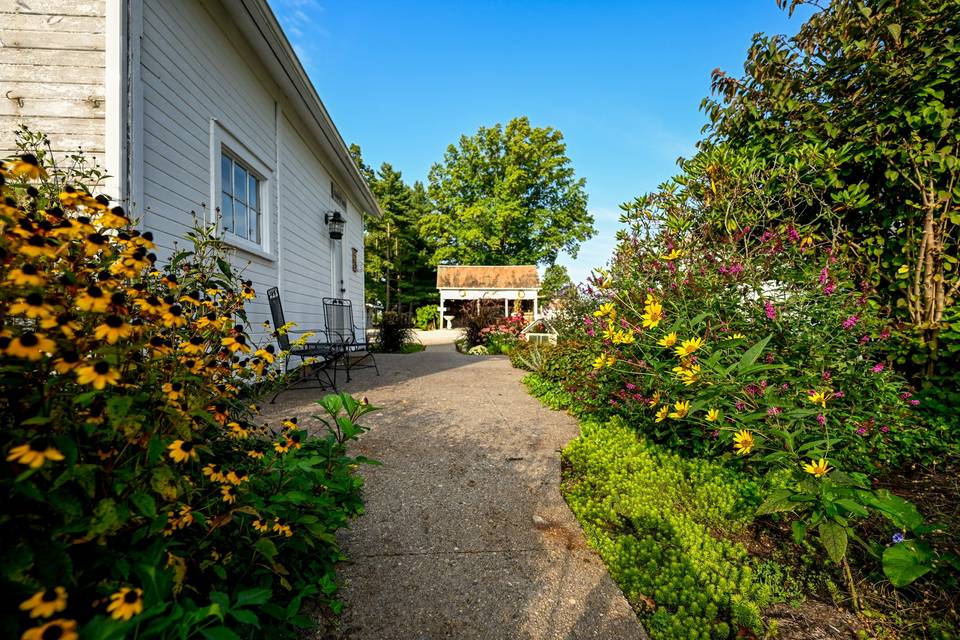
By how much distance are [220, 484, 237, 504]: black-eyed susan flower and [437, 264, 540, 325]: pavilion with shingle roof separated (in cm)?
1725

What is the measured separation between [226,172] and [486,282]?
50.2 feet

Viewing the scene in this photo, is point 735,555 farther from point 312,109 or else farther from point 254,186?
point 312,109

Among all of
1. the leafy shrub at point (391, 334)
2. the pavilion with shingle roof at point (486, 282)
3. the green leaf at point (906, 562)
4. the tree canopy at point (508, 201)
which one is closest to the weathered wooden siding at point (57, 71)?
the green leaf at point (906, 562)

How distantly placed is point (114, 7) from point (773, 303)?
483cm

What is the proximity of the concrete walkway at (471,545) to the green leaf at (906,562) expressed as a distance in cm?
76

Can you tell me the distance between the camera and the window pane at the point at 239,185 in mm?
4488

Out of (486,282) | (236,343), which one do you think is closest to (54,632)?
(236,343)

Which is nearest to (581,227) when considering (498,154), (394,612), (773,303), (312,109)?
(498,154)

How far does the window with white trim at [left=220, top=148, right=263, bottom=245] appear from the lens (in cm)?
424

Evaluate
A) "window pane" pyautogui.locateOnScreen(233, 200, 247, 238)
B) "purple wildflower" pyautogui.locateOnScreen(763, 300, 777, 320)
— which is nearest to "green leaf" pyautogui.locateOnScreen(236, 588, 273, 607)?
"purple wildflower" pyautogui.locateOnScreen(763, 300, 777, 320)

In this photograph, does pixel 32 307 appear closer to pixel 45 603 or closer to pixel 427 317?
pixel 45 603

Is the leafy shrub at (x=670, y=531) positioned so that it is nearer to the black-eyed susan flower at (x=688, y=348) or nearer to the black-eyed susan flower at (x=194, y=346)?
the black-eyed susan flower at (x=688, y=348)

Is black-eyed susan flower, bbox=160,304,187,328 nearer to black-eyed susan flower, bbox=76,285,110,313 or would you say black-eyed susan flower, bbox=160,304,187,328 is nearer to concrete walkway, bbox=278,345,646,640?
black-eyed susan flower, bbox=76,285,110,313

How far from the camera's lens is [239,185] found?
4.59m
